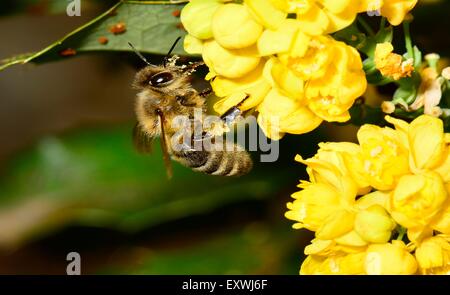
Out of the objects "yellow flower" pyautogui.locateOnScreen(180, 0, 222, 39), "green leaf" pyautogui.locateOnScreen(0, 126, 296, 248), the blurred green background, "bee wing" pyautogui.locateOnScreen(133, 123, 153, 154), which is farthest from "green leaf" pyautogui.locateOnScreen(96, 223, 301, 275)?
"yellow flower" pyautogui.locateOnScreen(180, 0, 222, 39)

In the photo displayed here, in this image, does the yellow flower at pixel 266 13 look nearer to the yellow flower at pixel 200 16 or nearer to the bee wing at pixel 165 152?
the yellow flower at pixel 200 16

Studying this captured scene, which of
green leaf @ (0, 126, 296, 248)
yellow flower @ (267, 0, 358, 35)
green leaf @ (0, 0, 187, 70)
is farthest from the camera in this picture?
green leaf @ (0, 126, 296, 248)

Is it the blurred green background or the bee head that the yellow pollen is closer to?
the bee head

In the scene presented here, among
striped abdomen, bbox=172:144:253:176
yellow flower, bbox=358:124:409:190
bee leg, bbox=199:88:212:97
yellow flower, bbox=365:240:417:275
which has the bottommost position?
yellow flower, bbox=365:240:417:275

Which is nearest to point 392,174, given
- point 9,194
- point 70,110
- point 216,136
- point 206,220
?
point 216,136

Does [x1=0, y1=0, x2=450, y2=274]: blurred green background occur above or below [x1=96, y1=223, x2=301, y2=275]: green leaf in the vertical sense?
above

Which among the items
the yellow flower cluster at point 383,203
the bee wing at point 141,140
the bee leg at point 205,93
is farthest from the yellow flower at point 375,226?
the bee wing at point 141,140

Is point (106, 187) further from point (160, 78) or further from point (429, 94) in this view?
point (429, 94)
